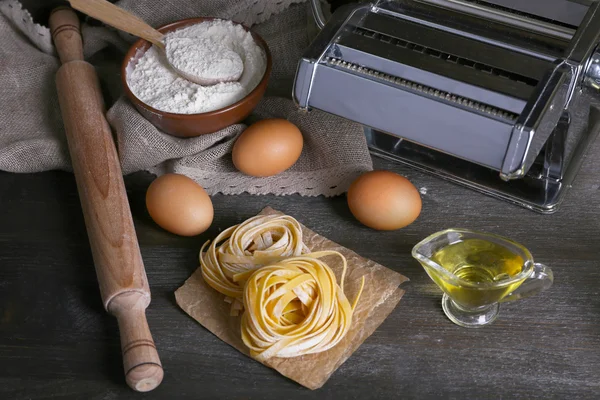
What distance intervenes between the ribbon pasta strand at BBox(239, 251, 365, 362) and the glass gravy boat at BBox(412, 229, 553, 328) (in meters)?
0.14

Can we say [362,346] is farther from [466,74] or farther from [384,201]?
[466,74]

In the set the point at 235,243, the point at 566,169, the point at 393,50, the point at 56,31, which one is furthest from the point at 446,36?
the point at 56,31

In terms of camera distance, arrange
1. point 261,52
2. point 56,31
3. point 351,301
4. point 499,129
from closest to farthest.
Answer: point 499,129, point 351,301, point 261,52, point 56,31

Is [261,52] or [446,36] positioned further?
[261,52]

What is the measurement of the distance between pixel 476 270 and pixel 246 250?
0.36 meters

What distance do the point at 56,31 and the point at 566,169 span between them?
103cm

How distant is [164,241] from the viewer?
1333 mm

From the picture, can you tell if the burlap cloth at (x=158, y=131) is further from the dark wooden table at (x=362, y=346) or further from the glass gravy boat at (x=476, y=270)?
the glass gravy boat at (x=476, y=270)

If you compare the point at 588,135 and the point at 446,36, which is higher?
the point at 446,36

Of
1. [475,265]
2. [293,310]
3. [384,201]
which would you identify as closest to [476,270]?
[475,265]

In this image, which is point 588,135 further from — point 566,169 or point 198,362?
point 198,362

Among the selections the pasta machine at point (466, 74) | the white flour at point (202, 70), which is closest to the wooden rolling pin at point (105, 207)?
the white flour at point (202, 70)

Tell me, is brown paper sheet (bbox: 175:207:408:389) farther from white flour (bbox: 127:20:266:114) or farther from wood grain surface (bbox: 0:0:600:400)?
white flour (bbox: 127:20:266:114)

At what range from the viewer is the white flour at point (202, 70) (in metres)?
1.38
